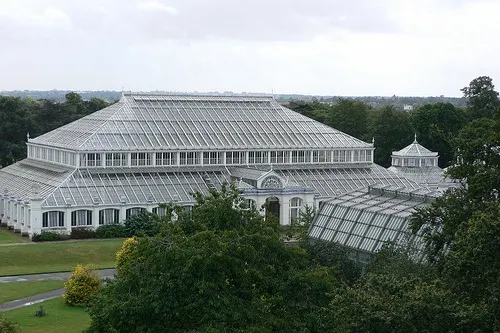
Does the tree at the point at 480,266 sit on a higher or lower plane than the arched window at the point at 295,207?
higher

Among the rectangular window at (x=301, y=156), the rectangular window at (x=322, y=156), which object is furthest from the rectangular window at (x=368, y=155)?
the rectangular window at (x=301, y=156)

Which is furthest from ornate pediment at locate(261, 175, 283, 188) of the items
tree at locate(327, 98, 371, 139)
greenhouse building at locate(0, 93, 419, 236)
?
tree at locate(327, 98, 371, 139)

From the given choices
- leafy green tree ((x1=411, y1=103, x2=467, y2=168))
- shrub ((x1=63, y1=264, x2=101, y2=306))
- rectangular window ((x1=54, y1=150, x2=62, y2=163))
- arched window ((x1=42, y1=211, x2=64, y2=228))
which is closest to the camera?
shrub ((x1=63, y1=264, x2=101, y2=306))

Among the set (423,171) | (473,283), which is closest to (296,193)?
(423,171)

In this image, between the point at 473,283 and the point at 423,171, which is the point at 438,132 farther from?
the point at 423,171

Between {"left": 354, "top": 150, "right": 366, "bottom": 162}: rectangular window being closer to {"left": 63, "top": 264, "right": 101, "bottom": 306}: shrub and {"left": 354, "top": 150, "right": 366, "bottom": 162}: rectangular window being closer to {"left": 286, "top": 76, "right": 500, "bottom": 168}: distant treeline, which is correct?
{"left": 286, "top": 76, "right": 500, "bottom": 168}: distant treeline

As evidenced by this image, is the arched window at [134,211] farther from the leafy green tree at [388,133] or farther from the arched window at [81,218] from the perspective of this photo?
the leafy green tree at [388,133]
